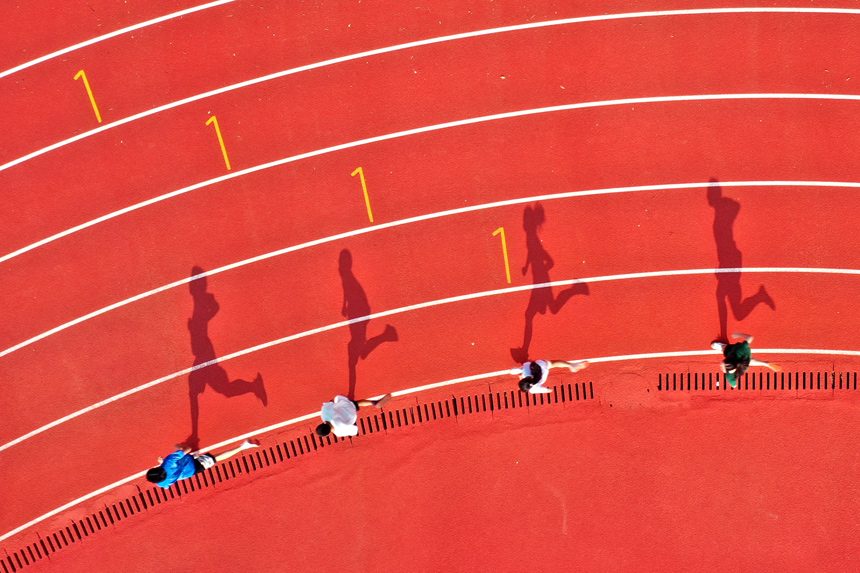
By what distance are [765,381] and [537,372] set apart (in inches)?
155

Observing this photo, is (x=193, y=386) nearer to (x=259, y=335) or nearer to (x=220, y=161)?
(x=259, y=335)

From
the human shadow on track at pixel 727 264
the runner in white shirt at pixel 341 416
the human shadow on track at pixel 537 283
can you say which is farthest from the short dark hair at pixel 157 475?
the human shadow on track at pixel 727 264

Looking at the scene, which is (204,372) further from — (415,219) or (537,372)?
(537,372)

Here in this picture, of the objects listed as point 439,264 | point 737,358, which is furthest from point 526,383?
point 737,358

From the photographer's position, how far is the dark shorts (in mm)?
10938

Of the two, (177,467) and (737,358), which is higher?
(737,358)

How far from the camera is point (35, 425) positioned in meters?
11.3

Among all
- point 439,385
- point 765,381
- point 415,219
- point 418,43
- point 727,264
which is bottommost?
point 765,381

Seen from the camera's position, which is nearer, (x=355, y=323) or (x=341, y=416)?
(x=341, y=416)

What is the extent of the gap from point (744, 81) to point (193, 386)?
10.6 meters

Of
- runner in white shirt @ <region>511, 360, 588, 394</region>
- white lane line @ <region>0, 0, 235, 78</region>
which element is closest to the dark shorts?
runner in white shirt @ <region>511, 360, 588, 394</region>

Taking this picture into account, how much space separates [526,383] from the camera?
34.0ft

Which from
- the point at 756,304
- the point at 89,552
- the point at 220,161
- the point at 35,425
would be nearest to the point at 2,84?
the point at 220,161

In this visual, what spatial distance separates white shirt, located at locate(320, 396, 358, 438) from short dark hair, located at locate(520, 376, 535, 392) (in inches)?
108
